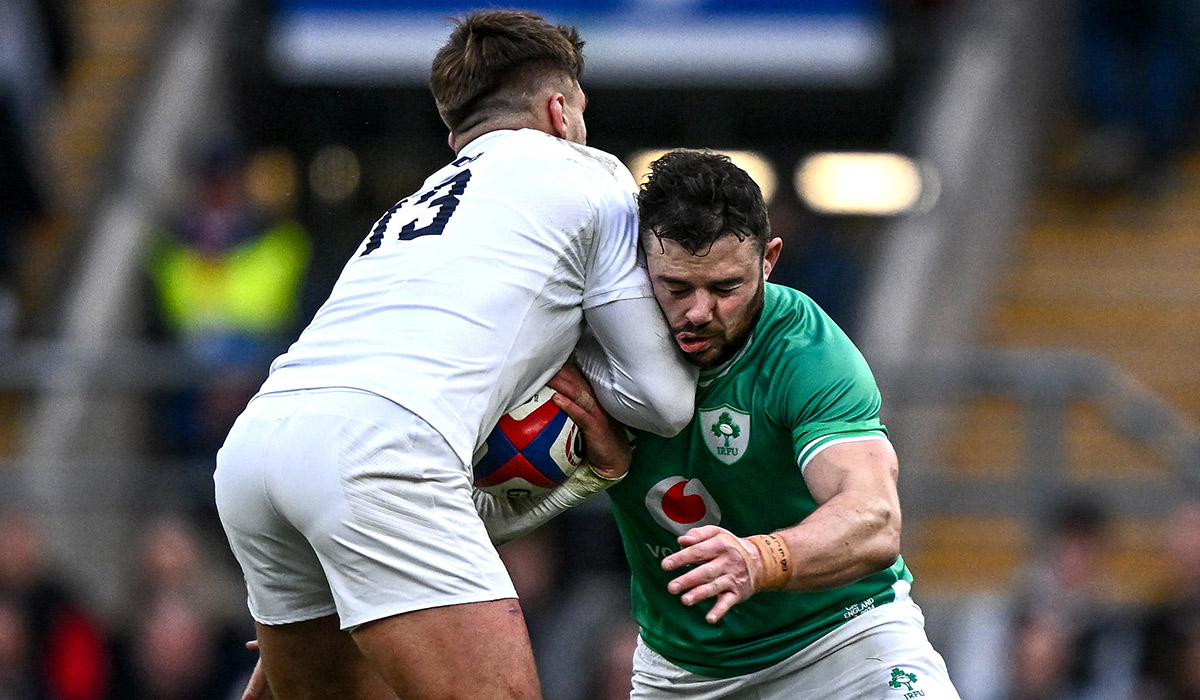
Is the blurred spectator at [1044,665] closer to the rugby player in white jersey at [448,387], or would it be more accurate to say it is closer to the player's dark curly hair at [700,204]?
the rugby player in white jersey at [448,387]

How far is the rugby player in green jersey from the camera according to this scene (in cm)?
459

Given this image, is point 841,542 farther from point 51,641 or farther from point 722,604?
point 51,641

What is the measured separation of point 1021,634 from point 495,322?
14.9 feet

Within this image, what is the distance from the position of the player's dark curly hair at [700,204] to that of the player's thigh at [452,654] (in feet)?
3.33

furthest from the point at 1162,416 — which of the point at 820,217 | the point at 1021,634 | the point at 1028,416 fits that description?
the point at 820,217

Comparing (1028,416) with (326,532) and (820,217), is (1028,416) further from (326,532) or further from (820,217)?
(326,532)

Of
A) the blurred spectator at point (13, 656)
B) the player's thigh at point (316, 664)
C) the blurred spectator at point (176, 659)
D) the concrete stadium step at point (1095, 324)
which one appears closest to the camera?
the player's thigh at point (316, 664)

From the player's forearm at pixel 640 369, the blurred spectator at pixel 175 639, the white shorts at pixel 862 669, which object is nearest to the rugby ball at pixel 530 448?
the player's forearm at pixel 640 369

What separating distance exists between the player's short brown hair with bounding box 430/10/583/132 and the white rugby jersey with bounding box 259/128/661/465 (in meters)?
0.15

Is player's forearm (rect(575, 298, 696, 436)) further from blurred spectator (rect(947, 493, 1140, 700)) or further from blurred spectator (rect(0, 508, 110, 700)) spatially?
blurred spectator (rect(0, 508, 110, 700))

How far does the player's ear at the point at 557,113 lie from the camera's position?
16.4 ft

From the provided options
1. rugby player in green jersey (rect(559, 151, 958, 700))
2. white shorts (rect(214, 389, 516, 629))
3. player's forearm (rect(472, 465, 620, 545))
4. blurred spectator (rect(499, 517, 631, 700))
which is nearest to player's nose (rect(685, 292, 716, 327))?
rugby player in green jersey (rect(559, 151, 958, 700))

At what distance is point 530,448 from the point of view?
15.9ft

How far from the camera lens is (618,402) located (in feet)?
15.8
